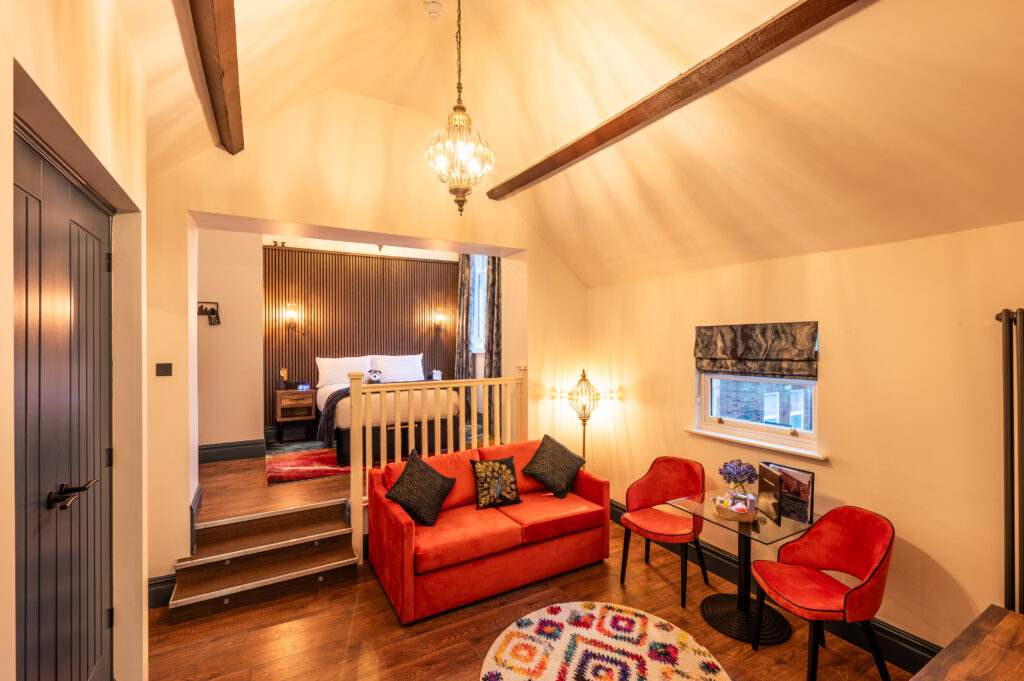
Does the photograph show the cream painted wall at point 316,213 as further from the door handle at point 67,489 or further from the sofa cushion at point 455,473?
the door handle at point 67,489

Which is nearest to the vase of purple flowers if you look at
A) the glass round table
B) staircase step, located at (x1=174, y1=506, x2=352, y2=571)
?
the glass round table

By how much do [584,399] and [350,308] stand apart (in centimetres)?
438

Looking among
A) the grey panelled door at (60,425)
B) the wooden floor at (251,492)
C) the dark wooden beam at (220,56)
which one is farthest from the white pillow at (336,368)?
the grey panelled door at (60,425)

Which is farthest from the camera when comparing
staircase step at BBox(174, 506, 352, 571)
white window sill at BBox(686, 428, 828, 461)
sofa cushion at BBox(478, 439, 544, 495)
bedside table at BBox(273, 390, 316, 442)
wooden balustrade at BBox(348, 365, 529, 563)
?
bedside table at BBox(273, 390, 316, 442)

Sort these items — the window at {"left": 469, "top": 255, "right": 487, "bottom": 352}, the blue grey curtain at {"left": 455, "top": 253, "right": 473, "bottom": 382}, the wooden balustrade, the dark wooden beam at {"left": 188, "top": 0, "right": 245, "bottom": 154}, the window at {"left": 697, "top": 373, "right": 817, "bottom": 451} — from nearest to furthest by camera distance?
the dark wooden beam at {"left": 188, "top": 0, "right": 245, "bottom": 154} < the window at {"left": 697, "top": 373, "right": 817, "bottom": 451} < the wooden balustrade < the window at {"left": 469, "top": 255, "right": 487, "bottom": 352} < the blue grey curtain at {"left": 455, "top": 253, "right": 473, "bottom": 382}

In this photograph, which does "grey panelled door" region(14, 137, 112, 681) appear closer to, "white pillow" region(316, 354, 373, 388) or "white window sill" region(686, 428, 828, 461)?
"white window sill" region(686, 428, 828, 461)

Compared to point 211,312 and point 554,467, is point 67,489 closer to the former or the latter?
point 554,467

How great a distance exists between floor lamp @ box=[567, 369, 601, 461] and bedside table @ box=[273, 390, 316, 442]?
3868mm

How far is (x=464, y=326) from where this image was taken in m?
7.29

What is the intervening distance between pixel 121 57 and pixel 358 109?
209cm

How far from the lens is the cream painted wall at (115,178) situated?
3.12 feet

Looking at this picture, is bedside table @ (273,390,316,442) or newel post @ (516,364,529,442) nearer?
newel post @ (516,364,529,442)

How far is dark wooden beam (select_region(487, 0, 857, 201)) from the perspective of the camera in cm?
170

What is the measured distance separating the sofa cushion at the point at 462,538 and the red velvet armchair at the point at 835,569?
1.48m
